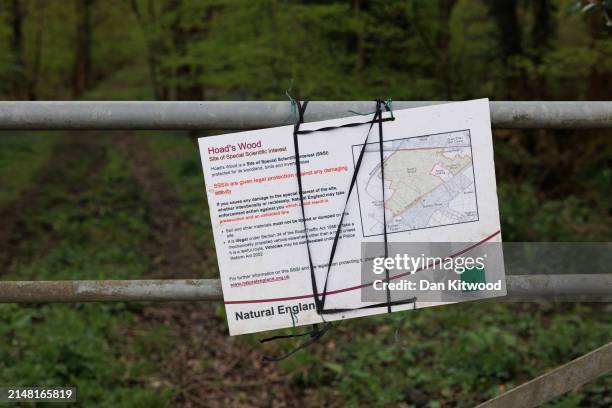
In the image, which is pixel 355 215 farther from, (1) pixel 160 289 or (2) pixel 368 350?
(2) pixel 368 350

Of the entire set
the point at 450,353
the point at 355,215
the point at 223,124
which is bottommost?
the point at 450,353

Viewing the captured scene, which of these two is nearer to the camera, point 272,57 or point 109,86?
point 272,57

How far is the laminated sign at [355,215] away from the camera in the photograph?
192cm

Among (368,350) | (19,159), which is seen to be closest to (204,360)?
(368,350)

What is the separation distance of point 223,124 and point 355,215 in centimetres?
46

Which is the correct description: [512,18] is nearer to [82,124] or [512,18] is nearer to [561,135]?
[561,135]

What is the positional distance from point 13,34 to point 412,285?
799 inches

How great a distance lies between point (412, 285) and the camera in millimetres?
1990

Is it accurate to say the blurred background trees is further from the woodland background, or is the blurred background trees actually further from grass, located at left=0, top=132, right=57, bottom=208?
grass, located at left=0, top=132, right=57, bottom=208

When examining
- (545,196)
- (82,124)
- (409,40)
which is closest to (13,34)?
(409,40)

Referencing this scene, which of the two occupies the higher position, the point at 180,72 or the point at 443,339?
the point at 180,72

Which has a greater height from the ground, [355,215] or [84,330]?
[355,215]

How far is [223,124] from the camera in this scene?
76.2 inches

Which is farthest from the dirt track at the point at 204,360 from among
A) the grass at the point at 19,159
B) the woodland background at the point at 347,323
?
the grass at the point at 19,159
